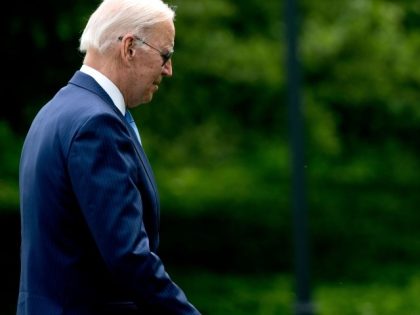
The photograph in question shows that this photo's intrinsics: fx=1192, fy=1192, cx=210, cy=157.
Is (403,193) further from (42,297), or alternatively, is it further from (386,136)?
(42,297)

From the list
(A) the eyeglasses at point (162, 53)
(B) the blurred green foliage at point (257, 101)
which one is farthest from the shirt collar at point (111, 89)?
(B) the blurred green foliage at point (257, 101)

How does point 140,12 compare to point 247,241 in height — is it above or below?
above

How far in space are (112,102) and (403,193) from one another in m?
15.1

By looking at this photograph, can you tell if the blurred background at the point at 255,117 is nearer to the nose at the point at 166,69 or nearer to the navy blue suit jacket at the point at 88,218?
the nose at the point at 166,69

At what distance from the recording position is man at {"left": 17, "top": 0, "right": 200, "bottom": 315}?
263cm

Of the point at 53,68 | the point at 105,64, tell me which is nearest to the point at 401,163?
the point at 53,68

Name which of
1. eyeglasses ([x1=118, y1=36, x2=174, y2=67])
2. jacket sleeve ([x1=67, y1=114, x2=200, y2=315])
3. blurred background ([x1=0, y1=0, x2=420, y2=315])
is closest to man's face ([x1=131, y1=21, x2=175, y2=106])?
eyeglasses ([x1=118, y1=36, x2=174, y2=67])

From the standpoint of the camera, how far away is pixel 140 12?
9.26ft

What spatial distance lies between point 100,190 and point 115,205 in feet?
0.15

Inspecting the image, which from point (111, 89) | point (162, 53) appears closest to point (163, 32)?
point (162, 53)

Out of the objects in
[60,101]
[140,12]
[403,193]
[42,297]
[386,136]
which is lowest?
[403,193]

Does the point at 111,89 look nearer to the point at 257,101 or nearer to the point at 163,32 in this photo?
the point at 163,32

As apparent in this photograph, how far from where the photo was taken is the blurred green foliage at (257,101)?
909 cm

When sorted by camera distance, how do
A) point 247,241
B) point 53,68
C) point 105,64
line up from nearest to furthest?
point 105,64
point 53,68
point 247,241
